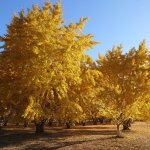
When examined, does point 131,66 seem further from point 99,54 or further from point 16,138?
point 16,138

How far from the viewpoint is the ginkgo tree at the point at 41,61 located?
21198 mm

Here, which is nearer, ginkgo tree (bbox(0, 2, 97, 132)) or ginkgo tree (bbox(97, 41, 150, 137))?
ginkgo tree (bbox(0, 2, 97, 132))

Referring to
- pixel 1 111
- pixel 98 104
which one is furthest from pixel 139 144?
pixel 1 111

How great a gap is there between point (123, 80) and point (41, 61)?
7.04m

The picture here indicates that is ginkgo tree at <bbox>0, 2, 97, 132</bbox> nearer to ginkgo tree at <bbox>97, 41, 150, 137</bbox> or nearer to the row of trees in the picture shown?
the row of trees

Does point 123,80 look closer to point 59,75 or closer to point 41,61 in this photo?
point 59,75

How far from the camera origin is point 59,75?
2147cm

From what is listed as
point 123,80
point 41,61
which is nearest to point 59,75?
point 41,61

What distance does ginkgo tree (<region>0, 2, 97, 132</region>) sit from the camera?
69.5ft

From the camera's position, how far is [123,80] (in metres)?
24.4

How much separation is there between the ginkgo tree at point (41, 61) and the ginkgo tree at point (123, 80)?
2.43 meters

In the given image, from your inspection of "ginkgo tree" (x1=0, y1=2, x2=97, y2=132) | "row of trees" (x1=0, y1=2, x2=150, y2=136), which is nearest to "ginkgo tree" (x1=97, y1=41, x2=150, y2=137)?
"row of trees" (x1=0, y1=2, x2=150, y2=136)

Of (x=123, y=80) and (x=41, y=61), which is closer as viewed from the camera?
(x=41, y=61)

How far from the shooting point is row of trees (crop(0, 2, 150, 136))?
21.5 metres
